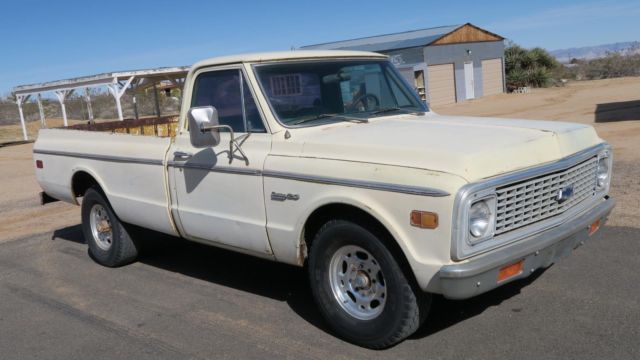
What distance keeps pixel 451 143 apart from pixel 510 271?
86 cm

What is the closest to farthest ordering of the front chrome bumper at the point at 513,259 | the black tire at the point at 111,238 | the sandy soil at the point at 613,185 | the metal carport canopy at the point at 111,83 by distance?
the front chrome bumper at the point at 513,259 < the black tire at the point at 111,238 < the sandy soil at the point at 613,185 < the metal carport canopy at the point at 111,83

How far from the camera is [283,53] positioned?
5227mm

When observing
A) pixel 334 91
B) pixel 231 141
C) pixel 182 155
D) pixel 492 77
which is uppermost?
pixel 334 91

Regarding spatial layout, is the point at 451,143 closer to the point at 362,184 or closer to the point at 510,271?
the point at 362,184

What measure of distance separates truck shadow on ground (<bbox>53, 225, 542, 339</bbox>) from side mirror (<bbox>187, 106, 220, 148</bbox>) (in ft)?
4.99

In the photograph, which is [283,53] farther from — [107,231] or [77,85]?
[77,85]

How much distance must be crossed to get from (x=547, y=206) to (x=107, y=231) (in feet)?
15.3

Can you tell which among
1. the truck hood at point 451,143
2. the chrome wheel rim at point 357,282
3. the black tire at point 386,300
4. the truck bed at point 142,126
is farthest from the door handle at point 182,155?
the truck bed at point 142,126

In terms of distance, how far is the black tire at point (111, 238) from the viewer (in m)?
6.56

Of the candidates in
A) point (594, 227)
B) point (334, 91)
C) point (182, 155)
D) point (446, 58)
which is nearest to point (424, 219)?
point (594, 227)

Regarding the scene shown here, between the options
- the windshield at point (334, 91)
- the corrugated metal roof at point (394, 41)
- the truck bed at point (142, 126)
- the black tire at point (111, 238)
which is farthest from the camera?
the corrugated metal roof at point (394, 41)

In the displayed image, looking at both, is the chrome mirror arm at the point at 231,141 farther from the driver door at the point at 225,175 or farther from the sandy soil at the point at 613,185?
the sandy soil at the point at 613,185

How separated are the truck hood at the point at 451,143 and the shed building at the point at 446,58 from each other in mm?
27135

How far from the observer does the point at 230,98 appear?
16.9ft
